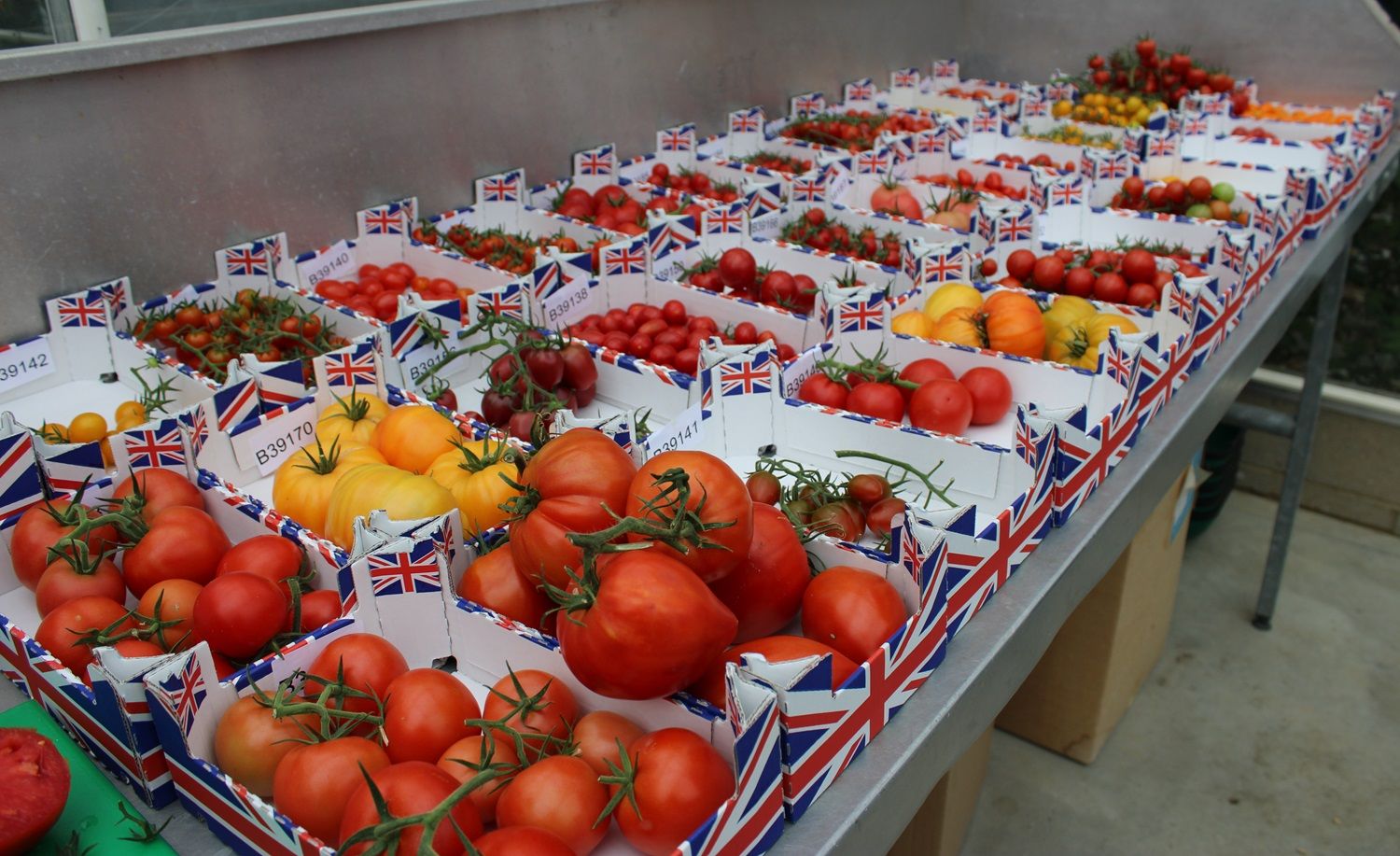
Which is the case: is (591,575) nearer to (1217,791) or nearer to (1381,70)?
(1217,791)

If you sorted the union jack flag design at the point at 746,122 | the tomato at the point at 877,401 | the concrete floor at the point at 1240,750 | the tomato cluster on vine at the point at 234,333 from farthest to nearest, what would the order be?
the union jack flag design at the point at 746,122 < the concrete floor at the point at 1240,750 < the tomato cluster on vine at the point at 234,333 < the tomato at the point at 877,401

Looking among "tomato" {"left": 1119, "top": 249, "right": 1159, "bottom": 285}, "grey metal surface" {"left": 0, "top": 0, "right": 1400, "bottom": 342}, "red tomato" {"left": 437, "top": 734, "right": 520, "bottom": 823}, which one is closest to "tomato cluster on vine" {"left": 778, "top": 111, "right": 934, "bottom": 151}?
"grey metal surface" {"left": 0, "top": 0, "right": 1400, "bottom": 342}

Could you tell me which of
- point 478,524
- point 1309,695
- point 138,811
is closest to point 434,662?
point 478,524

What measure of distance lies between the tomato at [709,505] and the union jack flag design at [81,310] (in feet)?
5.99

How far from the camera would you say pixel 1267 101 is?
16.4 ft

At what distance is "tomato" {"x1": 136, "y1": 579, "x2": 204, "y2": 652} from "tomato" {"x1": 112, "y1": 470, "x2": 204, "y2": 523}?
226 mm

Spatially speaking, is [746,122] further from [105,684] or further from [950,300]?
[105,684]

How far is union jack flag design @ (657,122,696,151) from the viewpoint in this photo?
4.17m

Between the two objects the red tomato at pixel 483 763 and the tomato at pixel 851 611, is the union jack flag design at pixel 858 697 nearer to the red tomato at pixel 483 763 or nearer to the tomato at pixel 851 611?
the tomato at pixel 851 611

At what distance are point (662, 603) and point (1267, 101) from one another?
4862 mm

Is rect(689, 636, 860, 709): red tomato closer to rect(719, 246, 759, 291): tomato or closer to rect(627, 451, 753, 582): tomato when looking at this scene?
rect(627, 451, 753, 582): tomato

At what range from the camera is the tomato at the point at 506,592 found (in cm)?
153

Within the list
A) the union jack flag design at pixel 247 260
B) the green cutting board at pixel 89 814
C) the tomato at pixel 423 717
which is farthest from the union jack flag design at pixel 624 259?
the green cutting board at pixel 89 814

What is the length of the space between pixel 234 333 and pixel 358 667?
152 centimetres
